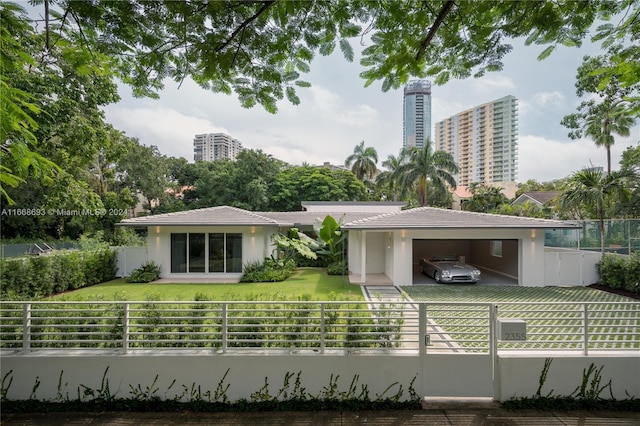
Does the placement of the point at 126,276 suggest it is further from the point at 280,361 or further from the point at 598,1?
the point at 598,1

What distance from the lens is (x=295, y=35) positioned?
155 inches

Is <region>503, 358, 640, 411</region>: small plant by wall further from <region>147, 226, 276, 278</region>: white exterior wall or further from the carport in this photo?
<region>147, 226, 276, 278</region>: white exterior wall


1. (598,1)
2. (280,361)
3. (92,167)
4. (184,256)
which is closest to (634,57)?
(598,1)

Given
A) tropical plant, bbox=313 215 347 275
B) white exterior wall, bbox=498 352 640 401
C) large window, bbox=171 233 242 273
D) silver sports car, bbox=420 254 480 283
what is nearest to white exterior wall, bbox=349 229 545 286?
silver sports car, bbox=420 254 480 283

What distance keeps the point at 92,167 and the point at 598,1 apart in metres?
32.8

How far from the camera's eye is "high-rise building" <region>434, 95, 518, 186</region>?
57.9 metres

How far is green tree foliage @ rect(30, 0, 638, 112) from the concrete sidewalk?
175 inches

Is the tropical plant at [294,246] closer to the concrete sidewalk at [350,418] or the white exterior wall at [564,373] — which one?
the concrete sidewalk at [350,418]

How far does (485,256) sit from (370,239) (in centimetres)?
734

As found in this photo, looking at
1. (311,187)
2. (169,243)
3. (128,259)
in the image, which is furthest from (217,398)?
(311,187)

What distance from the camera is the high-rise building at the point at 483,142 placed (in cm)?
5788

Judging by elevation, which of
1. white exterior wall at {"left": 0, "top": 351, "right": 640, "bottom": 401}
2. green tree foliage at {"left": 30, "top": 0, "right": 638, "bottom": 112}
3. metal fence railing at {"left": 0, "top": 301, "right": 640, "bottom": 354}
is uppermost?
green tree foliage at {"left": 30, "top": 0, "right": 638, "bottom": 112}

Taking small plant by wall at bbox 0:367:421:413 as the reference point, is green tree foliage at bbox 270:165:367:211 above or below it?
above

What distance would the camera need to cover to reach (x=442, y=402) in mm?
4551
